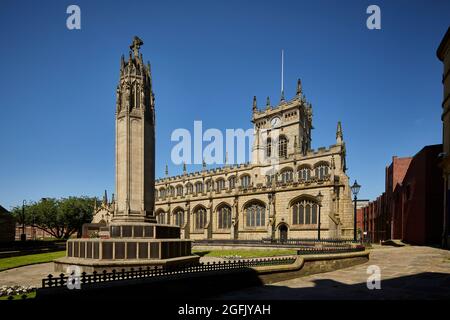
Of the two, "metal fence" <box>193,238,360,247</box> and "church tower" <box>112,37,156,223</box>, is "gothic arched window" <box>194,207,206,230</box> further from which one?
"church tower" <box>112,37,156,223</box>

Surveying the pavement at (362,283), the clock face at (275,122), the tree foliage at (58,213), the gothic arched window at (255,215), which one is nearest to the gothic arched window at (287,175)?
the gothic arched window at (255,215)

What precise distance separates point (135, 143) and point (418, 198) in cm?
2780

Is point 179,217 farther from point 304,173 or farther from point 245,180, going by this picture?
point 304,173

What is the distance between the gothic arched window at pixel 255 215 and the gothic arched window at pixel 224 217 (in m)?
3.64

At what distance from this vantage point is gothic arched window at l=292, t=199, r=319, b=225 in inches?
1428

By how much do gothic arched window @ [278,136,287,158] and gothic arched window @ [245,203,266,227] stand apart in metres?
10.6

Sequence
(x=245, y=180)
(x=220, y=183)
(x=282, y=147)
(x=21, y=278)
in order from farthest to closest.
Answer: (x=220, y=183)
(x=245, y=180)
(x=282, y=147)
(x=21, y=278)

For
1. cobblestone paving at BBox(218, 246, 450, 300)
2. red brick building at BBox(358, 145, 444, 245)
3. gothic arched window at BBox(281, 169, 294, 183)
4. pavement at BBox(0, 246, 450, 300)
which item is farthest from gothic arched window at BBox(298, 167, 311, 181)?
cobblestone paving at BBox(218, 246, 450, 300)

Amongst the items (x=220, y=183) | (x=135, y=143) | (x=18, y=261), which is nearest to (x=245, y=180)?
(x=220, y=183)

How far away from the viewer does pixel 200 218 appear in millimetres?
50250

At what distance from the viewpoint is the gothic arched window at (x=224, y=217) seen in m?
45.6

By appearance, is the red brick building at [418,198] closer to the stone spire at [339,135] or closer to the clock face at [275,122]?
the stone spire at [339,135]

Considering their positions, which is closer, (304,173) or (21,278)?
(21,278)

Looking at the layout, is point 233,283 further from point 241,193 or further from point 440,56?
point 241,193
